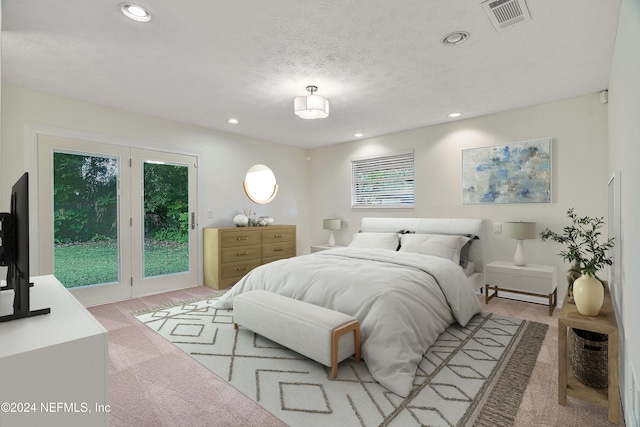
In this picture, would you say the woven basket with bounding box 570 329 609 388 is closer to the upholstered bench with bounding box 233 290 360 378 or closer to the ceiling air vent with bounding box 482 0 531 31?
the upholstered bench with bounding box 233 290 360 378

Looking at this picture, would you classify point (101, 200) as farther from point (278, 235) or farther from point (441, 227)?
point (441, 227)

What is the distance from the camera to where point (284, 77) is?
3082 mm

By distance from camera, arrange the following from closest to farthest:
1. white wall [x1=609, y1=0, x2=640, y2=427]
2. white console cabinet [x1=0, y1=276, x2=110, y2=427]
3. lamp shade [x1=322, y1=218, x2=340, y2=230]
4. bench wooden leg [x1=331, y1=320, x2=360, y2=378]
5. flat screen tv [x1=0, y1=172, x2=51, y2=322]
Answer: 1. white console cabinet [x1=0, y1=276, x2=110, y2=427]
2. flat screen tv [x1=0, y1=172, x2=51, y2=322]
3. white wall [x1=609, y1=0, x2=640, y2=427]
4. bench wooden leg [x1=331, y1=320, x2=360, y2=378]
5. lamp shade [x1=322, y1=218, x2=340, y2=230]

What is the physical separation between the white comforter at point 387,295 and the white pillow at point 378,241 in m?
0.72

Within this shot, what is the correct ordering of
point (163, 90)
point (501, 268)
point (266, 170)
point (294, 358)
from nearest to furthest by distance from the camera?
point (294, 358) < point (163, 90) < point (501, 268) < point (266, 170)

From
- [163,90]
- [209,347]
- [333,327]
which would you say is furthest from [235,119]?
[333,327]

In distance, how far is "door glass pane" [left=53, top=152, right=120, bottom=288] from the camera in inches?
145

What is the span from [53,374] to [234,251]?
3.82 m

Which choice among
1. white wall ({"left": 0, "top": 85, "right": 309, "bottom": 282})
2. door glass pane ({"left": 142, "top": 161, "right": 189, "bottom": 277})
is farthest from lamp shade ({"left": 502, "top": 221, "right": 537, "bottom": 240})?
door glass pane ({"left": 142, "top": 161, "right": 189, "bottom": 277})

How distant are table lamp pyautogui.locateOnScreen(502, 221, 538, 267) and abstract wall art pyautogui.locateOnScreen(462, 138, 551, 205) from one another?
42 cm

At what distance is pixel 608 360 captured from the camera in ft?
5.95

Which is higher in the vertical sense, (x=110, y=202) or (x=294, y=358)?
(x=110, y=202)

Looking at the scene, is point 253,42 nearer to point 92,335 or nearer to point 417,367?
point 92,335

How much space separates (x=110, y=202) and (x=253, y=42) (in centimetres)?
290
